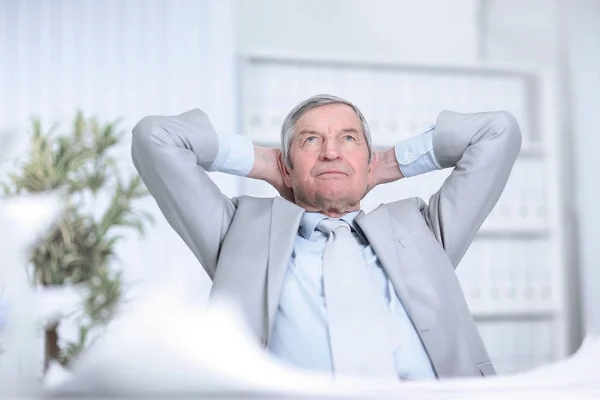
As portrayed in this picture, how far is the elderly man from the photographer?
1246 millimetres

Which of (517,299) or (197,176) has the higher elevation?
→ (197,176)

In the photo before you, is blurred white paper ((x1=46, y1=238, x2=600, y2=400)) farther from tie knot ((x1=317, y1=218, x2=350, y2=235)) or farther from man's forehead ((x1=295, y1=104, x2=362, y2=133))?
man's forehead ((x1=295, y1=104, x2=362, y2=133))

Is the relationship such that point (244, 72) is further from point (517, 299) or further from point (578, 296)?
point (578, 296)

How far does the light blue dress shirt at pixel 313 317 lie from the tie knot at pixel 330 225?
0.04ft

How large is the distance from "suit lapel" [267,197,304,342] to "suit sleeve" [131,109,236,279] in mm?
105

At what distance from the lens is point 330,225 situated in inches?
55.6

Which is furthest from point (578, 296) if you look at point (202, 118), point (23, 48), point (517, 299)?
point (23, 48)

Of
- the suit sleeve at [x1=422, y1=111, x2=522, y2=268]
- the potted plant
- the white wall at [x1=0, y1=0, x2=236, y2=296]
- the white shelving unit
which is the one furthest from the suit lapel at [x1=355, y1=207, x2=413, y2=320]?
the white wall at [x1=0, y1=0, x2=236, y2=296]

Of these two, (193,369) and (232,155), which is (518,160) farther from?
(193,369)

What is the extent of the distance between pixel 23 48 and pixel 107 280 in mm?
1319

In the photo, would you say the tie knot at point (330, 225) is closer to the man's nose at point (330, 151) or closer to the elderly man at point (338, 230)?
the elderly man at point (338, 230)

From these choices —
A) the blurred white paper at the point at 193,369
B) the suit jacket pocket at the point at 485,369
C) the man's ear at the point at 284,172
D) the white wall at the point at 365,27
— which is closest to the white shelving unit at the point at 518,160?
the white wall at the point at 365,27

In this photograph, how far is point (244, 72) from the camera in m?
3.20

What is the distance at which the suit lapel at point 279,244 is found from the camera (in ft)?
4.18
